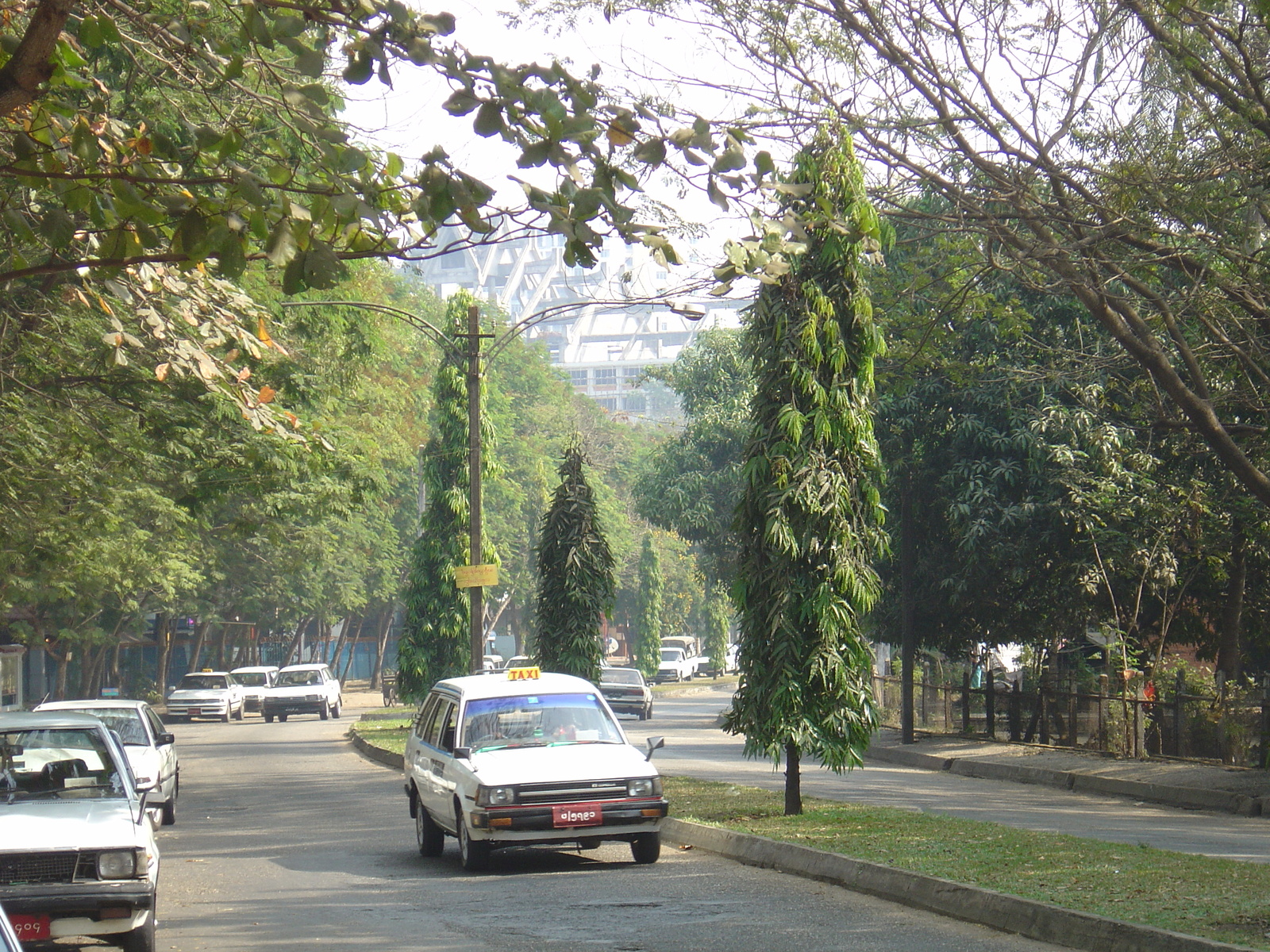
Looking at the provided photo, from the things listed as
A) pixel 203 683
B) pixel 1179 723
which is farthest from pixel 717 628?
pixel 1179 723

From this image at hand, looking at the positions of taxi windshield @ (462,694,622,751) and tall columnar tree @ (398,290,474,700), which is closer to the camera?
taxi windshield @ (462,694,622,751)

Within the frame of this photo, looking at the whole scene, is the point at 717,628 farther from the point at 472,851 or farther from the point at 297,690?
the point at 472,851

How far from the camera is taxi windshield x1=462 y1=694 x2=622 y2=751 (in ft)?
44.3

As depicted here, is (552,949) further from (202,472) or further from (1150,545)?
(1150,545)

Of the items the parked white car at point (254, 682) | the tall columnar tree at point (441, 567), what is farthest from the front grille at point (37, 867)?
the parked white car at point (254, 682)

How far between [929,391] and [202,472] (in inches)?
557

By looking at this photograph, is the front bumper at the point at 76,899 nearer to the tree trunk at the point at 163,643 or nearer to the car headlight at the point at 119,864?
the car headlight at the point at 119,864

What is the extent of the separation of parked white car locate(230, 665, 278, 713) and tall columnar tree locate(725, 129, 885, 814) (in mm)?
40678

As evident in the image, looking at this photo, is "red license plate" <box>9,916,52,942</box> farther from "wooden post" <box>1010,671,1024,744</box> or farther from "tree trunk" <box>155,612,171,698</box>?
"tree trunk" <box>155,612,171,698</box>

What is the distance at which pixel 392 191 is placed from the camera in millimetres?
7992

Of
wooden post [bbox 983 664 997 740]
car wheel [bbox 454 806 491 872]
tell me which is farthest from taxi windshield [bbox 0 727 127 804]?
wooden post [bbox 983 664 997 740]

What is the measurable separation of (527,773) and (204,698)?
132 ft

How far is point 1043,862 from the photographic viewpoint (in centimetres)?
1142

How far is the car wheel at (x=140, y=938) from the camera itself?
8430 mm
